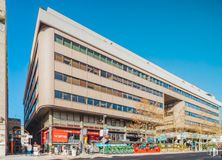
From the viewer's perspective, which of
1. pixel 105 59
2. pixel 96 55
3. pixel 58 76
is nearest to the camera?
pixel 58 76

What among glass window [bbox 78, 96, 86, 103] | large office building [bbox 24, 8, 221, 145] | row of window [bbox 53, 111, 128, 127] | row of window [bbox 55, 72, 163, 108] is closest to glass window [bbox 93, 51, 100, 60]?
large office building [bbox 24, 8, 221, 145]

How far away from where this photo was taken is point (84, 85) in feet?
199

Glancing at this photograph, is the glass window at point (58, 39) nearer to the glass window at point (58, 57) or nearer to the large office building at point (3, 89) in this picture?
the glass window at point (58, 57)

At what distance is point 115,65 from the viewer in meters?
70.1

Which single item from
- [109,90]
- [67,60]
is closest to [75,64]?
[67,60]

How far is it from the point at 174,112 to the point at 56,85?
205ft

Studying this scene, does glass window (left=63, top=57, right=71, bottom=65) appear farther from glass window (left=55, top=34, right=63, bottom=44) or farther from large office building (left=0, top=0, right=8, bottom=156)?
large office building (left=0, top=0, right=8, bottom=156)

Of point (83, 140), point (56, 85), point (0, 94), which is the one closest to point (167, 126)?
point (83, 140)

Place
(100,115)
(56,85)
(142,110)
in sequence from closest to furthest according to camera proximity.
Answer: (56,85) → (100,115) → (142,110)

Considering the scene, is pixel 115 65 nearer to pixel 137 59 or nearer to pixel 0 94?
pixel 137 59

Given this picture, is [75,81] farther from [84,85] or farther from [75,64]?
[75,64]

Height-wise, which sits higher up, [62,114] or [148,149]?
[62,114]

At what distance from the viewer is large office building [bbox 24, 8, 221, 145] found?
55.3 metres

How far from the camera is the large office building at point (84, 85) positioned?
181ft
